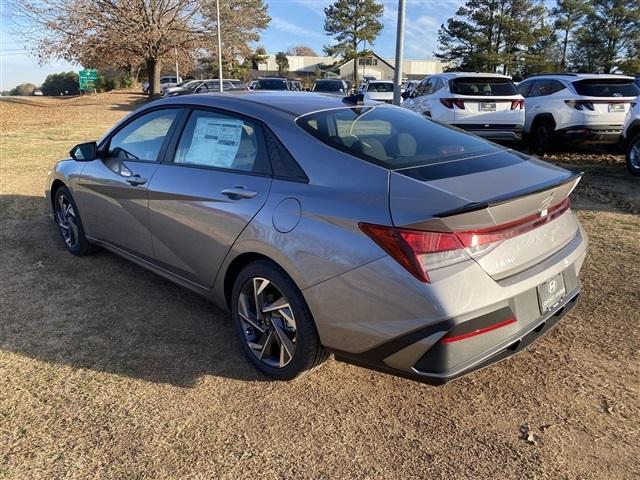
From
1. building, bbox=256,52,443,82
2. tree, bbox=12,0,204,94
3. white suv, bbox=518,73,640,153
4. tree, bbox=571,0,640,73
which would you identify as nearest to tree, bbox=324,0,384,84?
building, bbox=256,52,443,82

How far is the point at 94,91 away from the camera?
146 ft

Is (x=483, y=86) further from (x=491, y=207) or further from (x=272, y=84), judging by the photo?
(x=272, y=84)

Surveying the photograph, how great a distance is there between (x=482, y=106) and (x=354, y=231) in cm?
888

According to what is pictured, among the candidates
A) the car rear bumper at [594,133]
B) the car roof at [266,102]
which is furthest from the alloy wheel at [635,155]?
the car roof at [266,102]

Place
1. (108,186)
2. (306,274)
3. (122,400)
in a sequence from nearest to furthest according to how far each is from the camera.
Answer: (306,274) < (122,400) < (108,186)

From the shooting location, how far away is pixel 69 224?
5148mm

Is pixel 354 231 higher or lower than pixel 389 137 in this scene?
lower

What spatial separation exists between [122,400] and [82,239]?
2448 millimetres

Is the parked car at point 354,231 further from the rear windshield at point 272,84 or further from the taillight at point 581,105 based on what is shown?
the rear windshield at point 272,84

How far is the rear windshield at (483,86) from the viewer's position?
10.7 meters

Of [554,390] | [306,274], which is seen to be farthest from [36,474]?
[554,390]

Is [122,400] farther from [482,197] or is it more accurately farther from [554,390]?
[554,390]

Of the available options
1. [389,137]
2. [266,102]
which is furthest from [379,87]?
[389,137]

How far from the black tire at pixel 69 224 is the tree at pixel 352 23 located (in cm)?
5591
